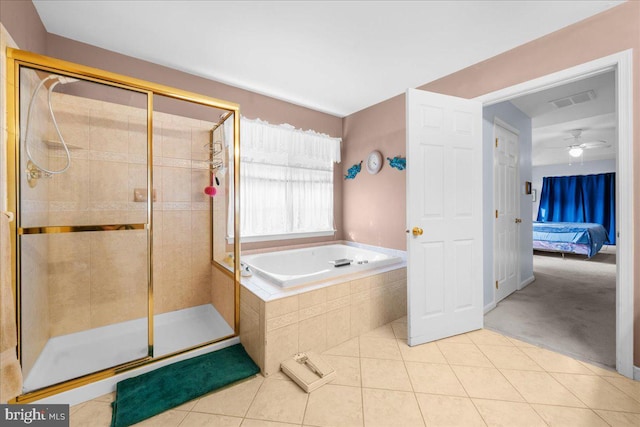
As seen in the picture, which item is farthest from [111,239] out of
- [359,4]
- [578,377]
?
[578,377]

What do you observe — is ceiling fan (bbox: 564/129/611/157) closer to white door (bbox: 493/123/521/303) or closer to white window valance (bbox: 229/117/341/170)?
white door (bbox: 493/123/521/303)

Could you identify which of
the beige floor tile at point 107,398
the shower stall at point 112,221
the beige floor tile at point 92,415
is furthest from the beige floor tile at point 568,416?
the beige floor tile at point 107,398

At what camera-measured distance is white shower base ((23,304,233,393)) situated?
1.70 meters

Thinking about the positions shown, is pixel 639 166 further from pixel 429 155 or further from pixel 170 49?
pixel 170 49

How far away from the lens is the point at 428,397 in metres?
1.57

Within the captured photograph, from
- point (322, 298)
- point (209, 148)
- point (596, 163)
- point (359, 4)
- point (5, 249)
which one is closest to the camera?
point (5, 249)

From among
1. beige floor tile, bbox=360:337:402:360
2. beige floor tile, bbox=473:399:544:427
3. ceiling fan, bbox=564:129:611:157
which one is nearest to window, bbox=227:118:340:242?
beige floor tile, bbox=360:337:402:360

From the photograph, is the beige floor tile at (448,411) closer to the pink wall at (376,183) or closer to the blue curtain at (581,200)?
the pink wall at (376,183)

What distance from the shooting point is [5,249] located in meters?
1.18

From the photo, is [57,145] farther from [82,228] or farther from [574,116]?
[574,116]

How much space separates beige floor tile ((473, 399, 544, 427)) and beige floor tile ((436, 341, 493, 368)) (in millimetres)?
372

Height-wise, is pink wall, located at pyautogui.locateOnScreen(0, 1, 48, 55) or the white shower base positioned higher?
pink wall, located at pyautogui.locateOnScreen(0, 1, 48, 55)

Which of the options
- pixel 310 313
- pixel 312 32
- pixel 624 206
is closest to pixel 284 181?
pixel 312 32

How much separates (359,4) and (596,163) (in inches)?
363
